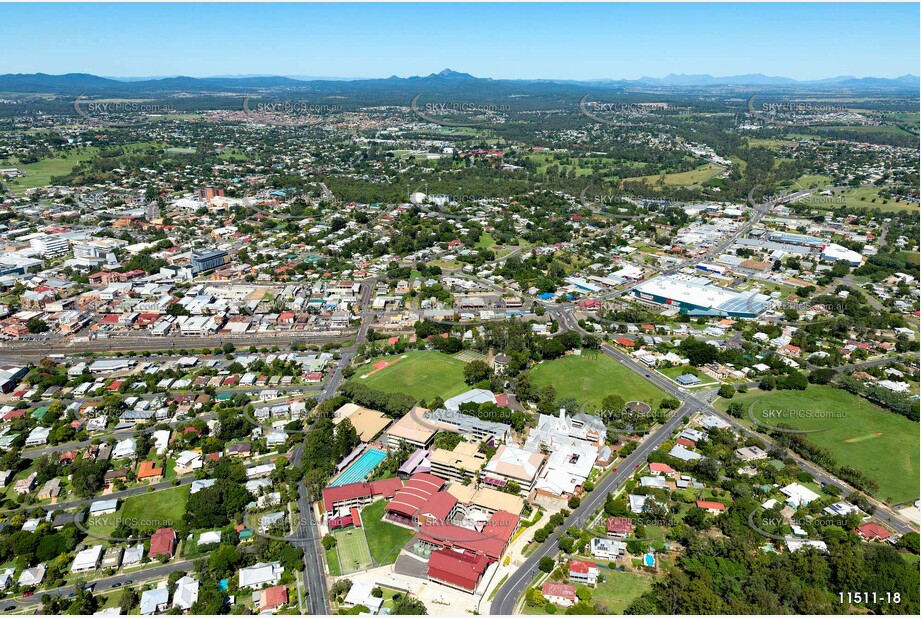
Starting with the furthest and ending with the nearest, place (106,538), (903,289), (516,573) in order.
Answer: (903,289) → (106,538) → (516,573)

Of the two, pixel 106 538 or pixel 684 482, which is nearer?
pixel 106 538

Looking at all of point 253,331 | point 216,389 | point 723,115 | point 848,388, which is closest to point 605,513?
point 848,388

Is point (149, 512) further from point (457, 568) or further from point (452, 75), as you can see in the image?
point (452, 75)

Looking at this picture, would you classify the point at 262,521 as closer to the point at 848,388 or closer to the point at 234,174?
the point at 848,388

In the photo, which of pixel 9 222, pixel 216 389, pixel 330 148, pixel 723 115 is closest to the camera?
pixel 216 389
